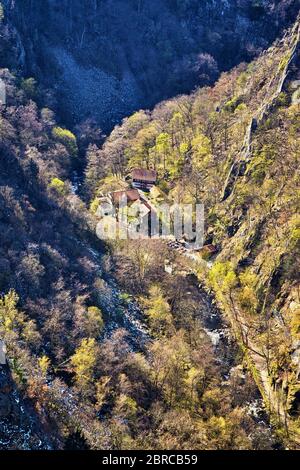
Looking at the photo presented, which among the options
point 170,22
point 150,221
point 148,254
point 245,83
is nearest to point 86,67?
point 170,22

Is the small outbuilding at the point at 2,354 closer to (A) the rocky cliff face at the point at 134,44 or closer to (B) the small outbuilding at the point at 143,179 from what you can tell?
(B) the small outbuilding at the point at 143,179

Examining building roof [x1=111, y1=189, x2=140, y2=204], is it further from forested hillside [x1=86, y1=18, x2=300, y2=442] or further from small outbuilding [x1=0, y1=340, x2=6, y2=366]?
small outbuilding [x1=0, y1=340, x2=6, y2=366]

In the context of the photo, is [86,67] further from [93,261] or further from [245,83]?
[93,261]

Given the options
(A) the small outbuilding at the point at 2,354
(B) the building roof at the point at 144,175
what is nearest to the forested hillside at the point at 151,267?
(A) the small outbuilding at the point at 2,354

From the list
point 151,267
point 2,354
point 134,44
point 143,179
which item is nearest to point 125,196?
point 143,179

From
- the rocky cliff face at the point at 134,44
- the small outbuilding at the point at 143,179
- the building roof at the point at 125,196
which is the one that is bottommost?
the building roof at the point at 125,196

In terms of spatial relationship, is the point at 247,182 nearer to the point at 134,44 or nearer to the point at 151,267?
the point at 151,267

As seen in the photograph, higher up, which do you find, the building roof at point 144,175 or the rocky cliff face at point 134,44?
the rocky cliff face at point 134,44
